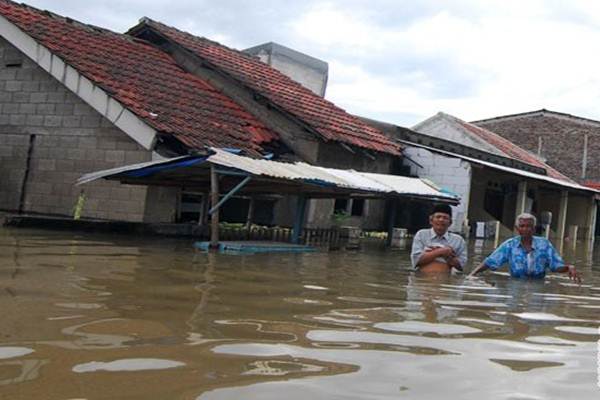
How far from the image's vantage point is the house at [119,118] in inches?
478

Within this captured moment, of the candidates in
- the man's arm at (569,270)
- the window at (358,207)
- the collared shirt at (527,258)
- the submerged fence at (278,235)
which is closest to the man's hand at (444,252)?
the collared shirt at (527,258)

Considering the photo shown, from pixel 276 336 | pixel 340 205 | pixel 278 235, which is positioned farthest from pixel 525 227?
pixel 340 205

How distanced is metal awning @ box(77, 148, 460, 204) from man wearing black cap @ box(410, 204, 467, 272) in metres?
2.71

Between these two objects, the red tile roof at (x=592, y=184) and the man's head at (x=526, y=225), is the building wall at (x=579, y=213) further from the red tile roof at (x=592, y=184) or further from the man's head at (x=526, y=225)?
the man's head at (x=526, y=225)

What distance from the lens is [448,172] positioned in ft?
61.0

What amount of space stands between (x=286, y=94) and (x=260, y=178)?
24.1ft

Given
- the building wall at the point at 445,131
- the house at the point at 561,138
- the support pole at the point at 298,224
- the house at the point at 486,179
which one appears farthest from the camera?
the house at the point at 561,138

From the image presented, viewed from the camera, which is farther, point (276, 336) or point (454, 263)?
point (454, 263)

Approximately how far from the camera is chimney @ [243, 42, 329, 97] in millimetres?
21161

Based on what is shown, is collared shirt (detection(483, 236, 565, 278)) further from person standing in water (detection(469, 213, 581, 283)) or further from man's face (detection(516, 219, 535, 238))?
man's face (detection(516, 219, 535, 238))

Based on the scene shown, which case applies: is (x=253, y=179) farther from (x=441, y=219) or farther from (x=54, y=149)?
(x=54, y=149)

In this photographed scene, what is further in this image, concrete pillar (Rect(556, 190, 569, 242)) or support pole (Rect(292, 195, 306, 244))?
concrete pillar (Rect(556, 190, 569, 242))

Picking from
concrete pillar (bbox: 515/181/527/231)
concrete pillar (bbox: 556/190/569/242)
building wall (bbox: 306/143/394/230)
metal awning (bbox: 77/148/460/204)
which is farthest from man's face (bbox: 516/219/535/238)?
concrete pillar (bbox: 556/190/569/242)

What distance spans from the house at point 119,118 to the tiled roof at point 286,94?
60 mm
